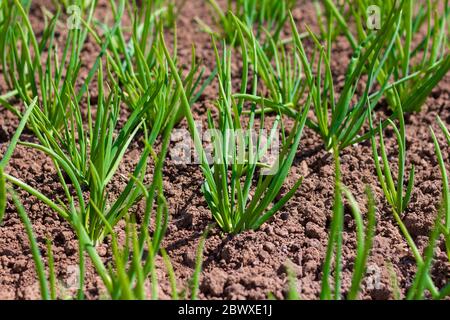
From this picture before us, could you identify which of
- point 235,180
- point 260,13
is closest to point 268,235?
point 235,180

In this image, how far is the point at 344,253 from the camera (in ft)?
6.15

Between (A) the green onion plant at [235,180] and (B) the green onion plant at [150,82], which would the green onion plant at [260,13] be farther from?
(A) the green onion plant at [235,180]

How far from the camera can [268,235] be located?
1.91 meters

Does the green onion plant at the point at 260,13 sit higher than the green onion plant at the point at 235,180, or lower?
higher

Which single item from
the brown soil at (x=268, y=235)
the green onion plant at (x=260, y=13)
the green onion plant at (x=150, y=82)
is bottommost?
the brown soil at (x=268, y=235)

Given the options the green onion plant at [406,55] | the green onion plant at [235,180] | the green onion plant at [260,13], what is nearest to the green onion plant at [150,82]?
the green onion plant at [235,180]

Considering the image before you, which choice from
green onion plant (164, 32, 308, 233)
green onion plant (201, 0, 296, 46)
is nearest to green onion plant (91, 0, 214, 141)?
green onion plant (164, 32, 308, 233)

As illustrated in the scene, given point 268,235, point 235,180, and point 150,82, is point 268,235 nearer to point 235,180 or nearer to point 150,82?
point 235,180

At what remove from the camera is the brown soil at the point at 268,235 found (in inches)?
69.5

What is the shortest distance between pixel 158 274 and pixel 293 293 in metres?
0.43

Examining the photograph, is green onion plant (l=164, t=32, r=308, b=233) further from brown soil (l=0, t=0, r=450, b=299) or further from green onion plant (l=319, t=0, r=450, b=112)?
green onion plant (l=319, t=0, r=450, b=112)

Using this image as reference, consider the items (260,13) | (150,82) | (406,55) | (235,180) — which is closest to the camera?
(235,180)
